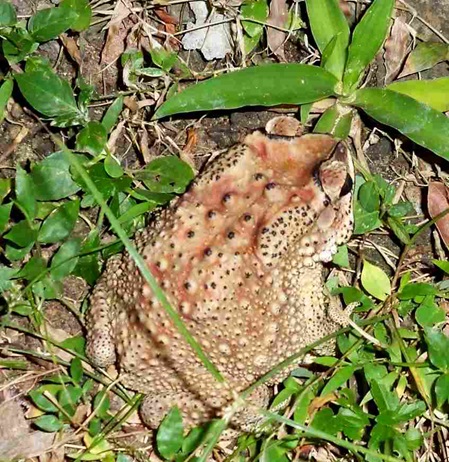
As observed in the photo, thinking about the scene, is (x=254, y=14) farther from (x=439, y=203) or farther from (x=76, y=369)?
(x=76, y=369)

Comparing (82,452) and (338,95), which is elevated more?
(338,95)

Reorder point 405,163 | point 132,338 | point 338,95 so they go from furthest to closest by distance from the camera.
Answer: point 405,163 → point 338,95 → point 132,338

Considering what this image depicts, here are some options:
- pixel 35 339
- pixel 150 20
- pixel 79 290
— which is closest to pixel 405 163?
pixel 150 20

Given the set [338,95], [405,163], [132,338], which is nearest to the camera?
[132,338]

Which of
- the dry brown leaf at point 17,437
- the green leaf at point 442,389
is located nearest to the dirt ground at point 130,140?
the dry brown leaf at point 17,437

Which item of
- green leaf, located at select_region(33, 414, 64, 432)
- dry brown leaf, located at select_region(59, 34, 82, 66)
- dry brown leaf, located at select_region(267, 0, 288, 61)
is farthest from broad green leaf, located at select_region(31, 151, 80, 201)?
dry brown leaf, located at select_region(267, 0, 288, 61)

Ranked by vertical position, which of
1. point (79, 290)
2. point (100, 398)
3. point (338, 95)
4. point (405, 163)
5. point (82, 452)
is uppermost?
point (338, 95)

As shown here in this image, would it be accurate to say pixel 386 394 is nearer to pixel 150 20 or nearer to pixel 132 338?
pixel 132 338

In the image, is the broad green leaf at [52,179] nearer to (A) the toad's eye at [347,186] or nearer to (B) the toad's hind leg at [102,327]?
(B) the toad's hind leg at [102,327]
